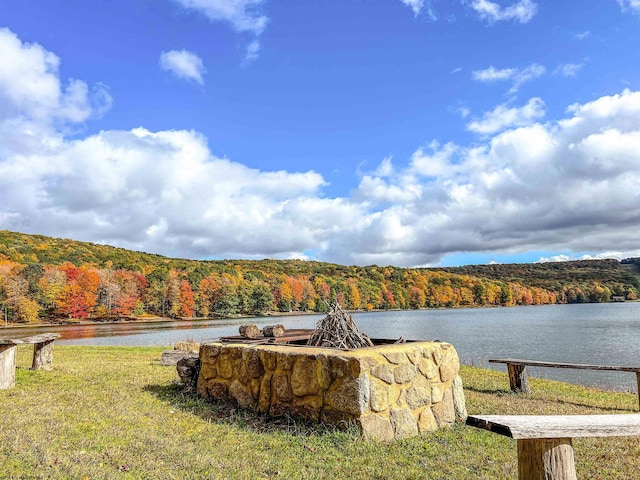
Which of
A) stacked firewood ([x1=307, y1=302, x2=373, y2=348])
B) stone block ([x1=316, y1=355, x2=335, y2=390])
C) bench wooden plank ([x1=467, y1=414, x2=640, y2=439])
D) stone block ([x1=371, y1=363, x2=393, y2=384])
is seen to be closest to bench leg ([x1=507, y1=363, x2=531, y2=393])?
stacked firewood ([x1=307, y1=302, x2=373, y2=348])

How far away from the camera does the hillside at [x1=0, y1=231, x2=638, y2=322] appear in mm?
54903

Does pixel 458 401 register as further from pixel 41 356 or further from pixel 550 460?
pixel 41 356

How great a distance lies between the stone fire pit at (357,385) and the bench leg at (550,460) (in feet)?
7.51

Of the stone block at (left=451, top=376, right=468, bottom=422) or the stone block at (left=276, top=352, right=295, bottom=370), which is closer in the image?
the stone block at (left=276, top=352, right=295, bottom=370)

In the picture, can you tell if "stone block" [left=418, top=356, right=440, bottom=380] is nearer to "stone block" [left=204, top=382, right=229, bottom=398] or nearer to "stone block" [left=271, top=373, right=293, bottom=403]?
"stone block" [left=271, top=373, right=293, bottom=403]

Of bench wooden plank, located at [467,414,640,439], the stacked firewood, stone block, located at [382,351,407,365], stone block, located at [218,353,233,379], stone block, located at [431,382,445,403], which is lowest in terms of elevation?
stone block, located at [431,382,445,403]

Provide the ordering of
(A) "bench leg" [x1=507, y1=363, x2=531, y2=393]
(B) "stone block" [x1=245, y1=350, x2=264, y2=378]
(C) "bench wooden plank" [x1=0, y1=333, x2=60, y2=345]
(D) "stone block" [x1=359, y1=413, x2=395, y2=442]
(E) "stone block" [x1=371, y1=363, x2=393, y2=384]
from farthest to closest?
(A) "bench leg" [x1=507, y1=363, x2=531, y2=393] → (C) "bench wooden plank" [x1=0, y1=333, x2=60, y2=345] → (B) "stone block" [x1=245, y1=350, x2=264, y2=378] → (E) "stone block" [x1=371, y1=363, x2=393, y2=384] → (D) "stone block" [x1=359, y1=413, x2=395, y2=442]

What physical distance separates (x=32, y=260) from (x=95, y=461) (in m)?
68.1

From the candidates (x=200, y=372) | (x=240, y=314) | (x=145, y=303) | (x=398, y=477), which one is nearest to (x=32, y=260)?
(x=145, y=303)

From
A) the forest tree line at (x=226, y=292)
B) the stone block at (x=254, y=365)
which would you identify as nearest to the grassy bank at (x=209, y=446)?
the stone block at (x=254, y=365)

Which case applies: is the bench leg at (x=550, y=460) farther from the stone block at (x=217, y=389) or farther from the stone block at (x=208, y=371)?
the stone block at (x=208, y=371)

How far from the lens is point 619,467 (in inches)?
172

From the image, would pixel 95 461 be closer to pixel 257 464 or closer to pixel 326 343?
pixel 257 464

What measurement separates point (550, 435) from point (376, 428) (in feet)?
8.56
